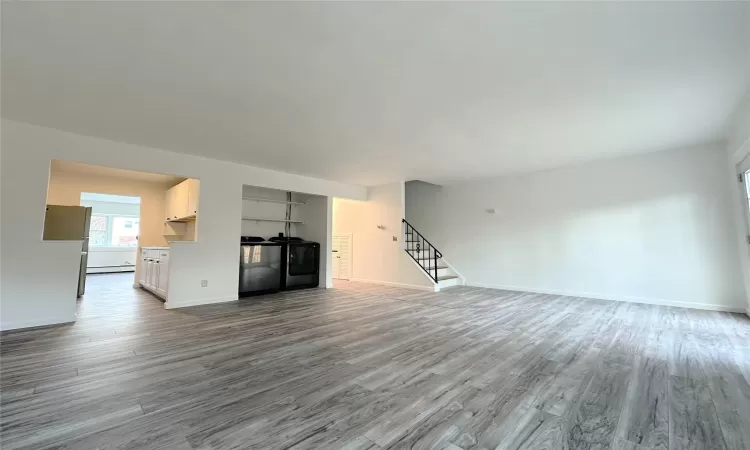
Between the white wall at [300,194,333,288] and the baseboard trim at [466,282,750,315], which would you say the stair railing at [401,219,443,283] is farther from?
the white wall at [300,194,333,288]

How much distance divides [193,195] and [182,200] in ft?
2.35

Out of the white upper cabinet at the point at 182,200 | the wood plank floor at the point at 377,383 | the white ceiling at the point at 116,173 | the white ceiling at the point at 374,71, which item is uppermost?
the white ceiling at the point at 374,71

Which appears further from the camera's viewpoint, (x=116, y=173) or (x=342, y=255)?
(x=342, y=255)

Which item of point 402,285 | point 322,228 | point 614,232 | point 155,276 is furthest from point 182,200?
point 614,232

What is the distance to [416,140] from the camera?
413 centimetres

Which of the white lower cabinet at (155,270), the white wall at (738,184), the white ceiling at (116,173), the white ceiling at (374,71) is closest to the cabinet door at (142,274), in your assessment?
the white lower cabinet at (155,270)

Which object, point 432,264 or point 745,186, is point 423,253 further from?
point 745,186

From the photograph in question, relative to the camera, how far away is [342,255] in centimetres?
812

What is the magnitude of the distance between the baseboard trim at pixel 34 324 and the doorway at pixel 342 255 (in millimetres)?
5082

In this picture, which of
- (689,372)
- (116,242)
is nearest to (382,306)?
(689,372)

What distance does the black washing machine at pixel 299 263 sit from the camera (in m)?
6.11

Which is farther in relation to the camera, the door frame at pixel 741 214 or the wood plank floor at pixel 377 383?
Result: the door frame at pixel 741 214

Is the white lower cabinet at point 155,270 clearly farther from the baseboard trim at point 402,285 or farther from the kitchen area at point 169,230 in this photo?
the baseboard trim at point 402,285

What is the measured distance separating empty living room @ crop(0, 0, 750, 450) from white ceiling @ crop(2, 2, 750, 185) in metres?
0.02
